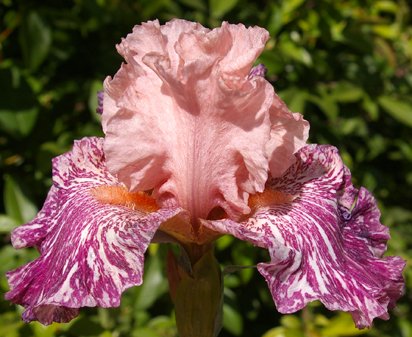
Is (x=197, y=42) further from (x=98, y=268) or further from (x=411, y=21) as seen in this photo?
(x=411, y=21)

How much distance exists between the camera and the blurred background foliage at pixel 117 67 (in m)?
1.67

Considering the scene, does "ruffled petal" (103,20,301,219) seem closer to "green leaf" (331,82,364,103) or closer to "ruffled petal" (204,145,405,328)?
"ruffled petal" (204,145,405,328)

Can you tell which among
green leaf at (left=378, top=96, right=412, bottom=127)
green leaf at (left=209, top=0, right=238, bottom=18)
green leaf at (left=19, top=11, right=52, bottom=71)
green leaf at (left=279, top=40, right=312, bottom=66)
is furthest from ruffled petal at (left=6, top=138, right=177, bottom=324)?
green leaf at (left=378, top=96, right=412, bottom=127)

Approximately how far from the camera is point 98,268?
2.87ft

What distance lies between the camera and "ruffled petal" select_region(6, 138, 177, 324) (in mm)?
863

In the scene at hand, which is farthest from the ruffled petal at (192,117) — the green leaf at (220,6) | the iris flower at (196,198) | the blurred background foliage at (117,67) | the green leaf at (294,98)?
the green leaf at (220,6)

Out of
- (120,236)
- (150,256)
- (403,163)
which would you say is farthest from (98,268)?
(403,163)

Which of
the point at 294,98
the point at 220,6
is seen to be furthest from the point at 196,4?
the point at 294,98

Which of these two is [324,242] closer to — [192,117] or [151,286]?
[192,117]

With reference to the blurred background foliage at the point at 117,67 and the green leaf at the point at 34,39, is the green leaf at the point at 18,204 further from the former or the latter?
the green leaf at the point at 34,39

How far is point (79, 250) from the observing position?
897mm

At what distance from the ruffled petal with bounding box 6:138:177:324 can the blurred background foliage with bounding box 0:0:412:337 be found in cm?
47

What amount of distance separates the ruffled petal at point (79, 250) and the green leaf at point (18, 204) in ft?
1.82

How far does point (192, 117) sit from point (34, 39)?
3.02 feet
